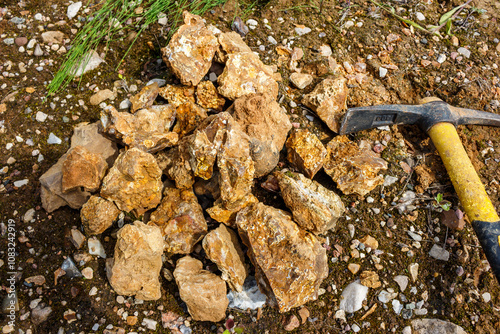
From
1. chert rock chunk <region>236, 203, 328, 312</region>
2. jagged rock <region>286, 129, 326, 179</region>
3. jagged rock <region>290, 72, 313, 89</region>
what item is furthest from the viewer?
jagged rock <region>290, 72, 313, 89</region>

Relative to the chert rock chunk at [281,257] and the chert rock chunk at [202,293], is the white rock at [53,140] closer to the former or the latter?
the chert rock chunk at [202,293]

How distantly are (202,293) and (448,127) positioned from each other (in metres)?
1.94

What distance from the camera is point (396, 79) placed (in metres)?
2.79

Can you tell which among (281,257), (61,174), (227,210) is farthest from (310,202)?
(61,174)

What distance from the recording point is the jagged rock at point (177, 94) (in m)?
2.44

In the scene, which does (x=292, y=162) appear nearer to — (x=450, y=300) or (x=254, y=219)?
(x=254, y=219)

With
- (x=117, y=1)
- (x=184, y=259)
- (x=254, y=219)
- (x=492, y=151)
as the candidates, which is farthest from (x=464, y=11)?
(x=184, y=259)

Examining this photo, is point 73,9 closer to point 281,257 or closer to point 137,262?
point 137,262

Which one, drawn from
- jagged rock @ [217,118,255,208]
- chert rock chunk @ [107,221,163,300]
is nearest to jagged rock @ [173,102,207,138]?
jagged rock @ [217,118,255,208]

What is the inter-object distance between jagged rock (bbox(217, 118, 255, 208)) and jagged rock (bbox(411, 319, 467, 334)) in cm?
135

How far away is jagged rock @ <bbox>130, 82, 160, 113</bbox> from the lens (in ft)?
7.96

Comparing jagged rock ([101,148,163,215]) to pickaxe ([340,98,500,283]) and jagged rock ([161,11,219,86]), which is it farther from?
pickaxe ([340,98,500,283])

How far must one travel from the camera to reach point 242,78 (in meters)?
2.38

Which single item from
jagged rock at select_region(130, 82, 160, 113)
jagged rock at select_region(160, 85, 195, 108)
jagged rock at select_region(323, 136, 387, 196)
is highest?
jagged rock at select_region(130, 82, 160, 113)
